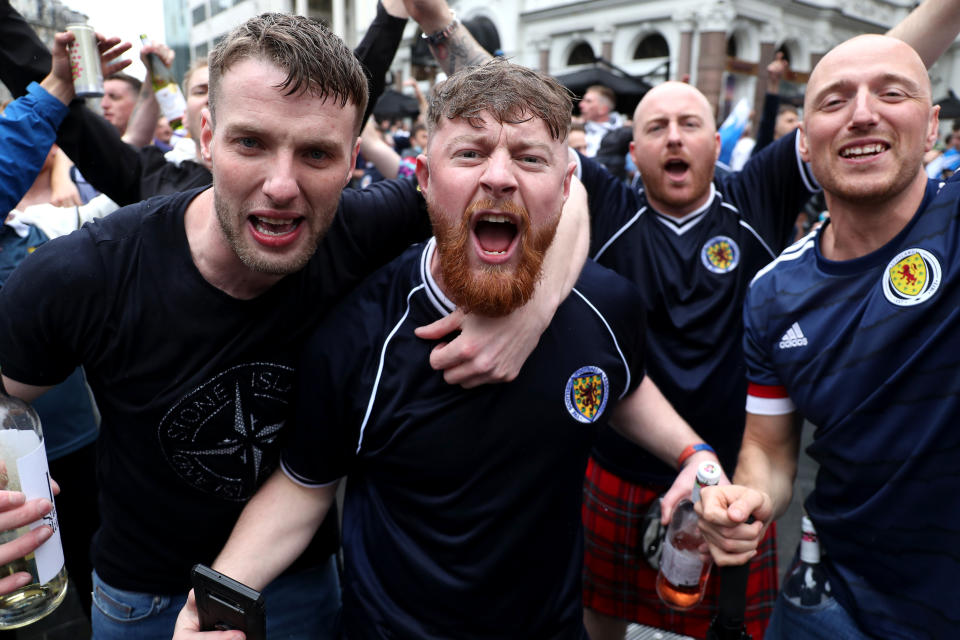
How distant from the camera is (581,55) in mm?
26609

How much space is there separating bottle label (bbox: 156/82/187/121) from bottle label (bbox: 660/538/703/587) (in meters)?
3.55

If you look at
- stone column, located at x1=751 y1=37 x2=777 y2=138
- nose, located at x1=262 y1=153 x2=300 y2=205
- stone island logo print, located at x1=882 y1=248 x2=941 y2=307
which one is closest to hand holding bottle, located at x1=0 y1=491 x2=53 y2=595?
nose, located at x1=262 y1=153 x2=300 y2=205

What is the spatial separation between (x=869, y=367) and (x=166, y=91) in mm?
3838

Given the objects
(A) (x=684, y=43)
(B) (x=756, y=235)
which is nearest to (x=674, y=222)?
(B) (x=756, y=235)

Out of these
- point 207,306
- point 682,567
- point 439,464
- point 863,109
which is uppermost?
point 863,109

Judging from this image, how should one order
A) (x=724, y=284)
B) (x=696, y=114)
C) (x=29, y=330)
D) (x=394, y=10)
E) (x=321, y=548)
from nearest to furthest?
(x=29, y=330)
(x=321, y=548)
(x=394, y=10)
(x=724, y=284)
(x=696, y=114)

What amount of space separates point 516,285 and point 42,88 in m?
1.74

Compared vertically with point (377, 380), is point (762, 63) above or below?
above

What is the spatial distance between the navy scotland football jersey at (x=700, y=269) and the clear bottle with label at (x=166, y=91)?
248cm

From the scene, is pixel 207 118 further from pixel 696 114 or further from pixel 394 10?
pixel 696 114

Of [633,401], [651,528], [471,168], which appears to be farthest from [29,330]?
[651,528]

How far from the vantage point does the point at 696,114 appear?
3.06m

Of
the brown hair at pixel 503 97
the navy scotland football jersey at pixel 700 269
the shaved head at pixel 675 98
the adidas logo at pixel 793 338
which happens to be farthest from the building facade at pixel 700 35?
the brown hair at pixel 503 97

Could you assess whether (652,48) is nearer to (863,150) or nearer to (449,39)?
(449,39)
